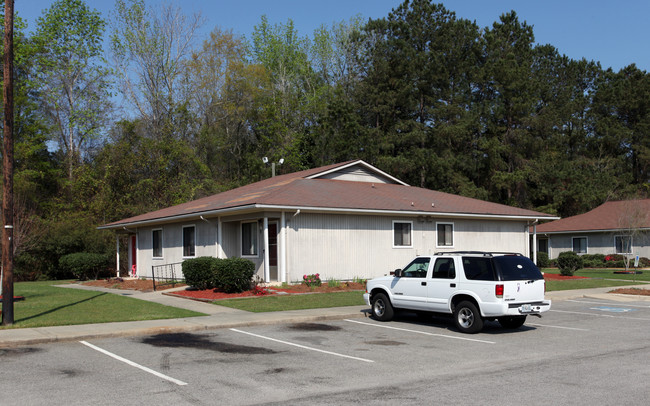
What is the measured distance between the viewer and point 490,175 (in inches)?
2188

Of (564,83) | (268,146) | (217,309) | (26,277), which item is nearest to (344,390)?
(217,309)

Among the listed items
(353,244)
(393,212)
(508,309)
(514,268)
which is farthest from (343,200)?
(508,309)

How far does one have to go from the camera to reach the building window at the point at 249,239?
77.4 ft

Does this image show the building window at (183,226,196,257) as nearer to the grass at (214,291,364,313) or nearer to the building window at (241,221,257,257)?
the building window at (241,221,257,257)

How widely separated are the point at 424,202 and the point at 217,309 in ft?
45.3

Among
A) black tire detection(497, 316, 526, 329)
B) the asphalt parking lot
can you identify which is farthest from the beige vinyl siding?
black tire detection(497, 316, 526, 329)

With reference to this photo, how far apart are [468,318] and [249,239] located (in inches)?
504

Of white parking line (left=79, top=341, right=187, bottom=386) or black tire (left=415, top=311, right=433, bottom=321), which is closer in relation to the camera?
white parking line (left=79, top=341, right=187, bottom=386)

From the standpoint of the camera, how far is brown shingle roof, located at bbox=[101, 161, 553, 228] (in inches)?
899

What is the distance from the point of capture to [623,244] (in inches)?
1658

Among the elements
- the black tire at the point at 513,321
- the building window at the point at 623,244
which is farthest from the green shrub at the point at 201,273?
the building window at the point at 623,244

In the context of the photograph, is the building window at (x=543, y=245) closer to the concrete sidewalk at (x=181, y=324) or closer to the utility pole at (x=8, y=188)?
the concrete sidewalk at (x=181, y=324)

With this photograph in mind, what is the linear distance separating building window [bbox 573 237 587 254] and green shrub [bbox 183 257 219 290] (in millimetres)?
33959

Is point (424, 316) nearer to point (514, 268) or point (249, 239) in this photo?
point (514, 268)
